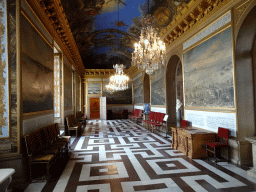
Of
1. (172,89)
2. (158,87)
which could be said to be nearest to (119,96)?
(158,87)

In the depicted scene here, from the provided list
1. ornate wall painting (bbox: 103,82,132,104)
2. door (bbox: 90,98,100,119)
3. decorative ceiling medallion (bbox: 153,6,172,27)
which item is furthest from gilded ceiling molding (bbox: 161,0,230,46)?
door (bbox: 90,98,100,119)

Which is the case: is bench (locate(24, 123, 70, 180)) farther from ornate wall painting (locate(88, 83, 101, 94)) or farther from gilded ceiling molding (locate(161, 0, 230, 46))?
ornate wall painting (locate(88, 83, 101, 94))

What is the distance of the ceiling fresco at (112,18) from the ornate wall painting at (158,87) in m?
3.09

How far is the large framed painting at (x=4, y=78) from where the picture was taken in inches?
162

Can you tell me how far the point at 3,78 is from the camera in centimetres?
414

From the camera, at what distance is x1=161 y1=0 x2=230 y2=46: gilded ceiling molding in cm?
631

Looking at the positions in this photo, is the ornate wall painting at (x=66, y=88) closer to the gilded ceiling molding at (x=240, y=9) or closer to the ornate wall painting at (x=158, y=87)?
the ornate wall painting at (x=158, y=87)

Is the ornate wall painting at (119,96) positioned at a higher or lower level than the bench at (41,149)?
higher

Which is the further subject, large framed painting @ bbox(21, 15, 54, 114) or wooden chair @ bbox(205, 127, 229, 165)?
wooden chair @ bbox(205, 127, 229, 165)

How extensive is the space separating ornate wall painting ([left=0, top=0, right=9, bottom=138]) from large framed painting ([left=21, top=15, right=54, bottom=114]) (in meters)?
0.45

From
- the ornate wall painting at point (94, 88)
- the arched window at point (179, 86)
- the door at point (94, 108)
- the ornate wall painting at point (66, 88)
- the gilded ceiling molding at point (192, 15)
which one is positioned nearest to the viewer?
the gilded ceiling molding at point (192, 15)

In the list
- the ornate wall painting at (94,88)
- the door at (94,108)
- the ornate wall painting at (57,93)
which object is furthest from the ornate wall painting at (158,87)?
the door at (94,108)

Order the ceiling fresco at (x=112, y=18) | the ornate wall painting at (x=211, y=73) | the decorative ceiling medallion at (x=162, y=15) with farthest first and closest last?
the decorative ceiling medallion at (x=162, y=15) < the ceiling fresco at (x=112, y=18) < the ornate wall painting at (x=211, y=73)

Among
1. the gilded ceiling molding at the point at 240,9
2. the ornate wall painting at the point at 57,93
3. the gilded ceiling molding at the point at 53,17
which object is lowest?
the ornate wall painting at the point at 57,93
